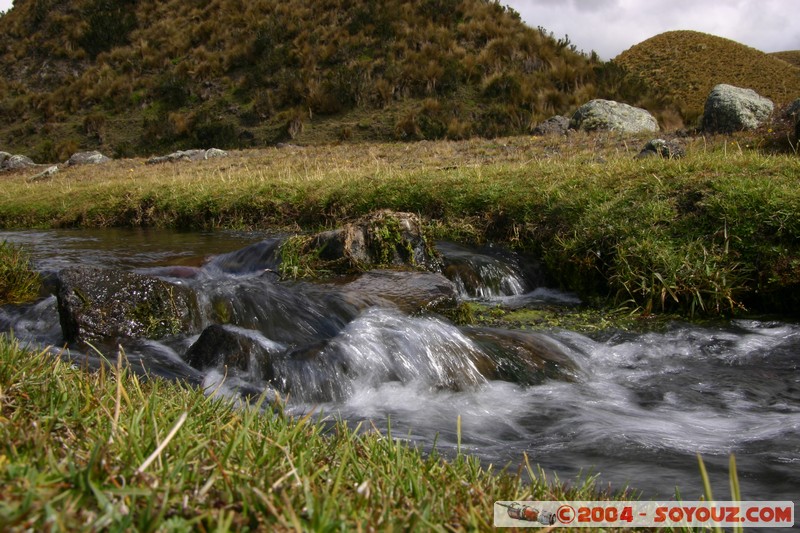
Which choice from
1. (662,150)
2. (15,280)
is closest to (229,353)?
(15,280)

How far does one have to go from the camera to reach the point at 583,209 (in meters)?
6.47

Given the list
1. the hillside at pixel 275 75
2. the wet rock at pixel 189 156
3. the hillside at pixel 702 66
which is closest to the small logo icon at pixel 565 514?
the wet rock at pixel 189 156

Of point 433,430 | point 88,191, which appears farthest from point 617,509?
point 88,191

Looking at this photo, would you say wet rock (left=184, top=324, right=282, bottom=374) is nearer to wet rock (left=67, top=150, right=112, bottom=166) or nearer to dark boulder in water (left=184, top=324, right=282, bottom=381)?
dark boulder in water (left=184, top=324, right=282, bottom=381)

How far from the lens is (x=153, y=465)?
131 centimetres

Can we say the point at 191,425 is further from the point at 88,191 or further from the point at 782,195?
the point at 88,191

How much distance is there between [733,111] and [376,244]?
376 inches

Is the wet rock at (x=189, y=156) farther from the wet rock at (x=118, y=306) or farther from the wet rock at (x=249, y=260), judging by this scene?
the wet rock at (x=118, y=306)

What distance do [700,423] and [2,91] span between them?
34.3m

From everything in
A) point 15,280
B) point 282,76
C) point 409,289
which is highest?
point 282,76

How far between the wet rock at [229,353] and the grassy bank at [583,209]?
3211 millimetres

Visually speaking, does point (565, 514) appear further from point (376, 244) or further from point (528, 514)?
point (376, 244)

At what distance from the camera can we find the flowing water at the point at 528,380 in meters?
3.00

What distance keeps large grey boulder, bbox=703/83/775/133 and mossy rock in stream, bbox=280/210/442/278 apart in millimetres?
8902
